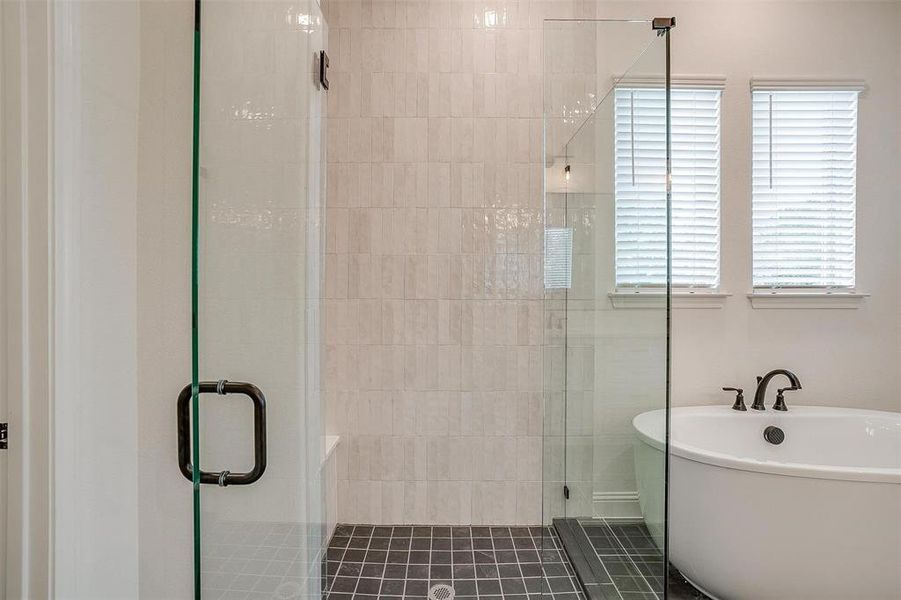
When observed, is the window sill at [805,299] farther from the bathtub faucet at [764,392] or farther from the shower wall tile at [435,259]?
the shower wall tile at [435,259]

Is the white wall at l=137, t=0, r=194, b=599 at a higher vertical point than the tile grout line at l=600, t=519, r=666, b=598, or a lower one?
higher

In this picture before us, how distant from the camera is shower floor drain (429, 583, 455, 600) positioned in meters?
1.82

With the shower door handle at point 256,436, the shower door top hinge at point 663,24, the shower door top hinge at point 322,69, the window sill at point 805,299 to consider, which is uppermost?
the shower door top hinge at point 663,24

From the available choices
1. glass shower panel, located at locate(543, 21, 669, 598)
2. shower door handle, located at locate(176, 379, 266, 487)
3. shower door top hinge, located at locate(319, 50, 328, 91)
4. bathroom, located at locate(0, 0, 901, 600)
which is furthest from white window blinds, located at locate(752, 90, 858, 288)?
shower door handle, located at locate(176, 379, 266, 487)

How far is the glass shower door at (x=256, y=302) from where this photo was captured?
64 cm

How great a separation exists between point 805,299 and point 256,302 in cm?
276

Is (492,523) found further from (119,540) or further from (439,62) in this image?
(439,62)

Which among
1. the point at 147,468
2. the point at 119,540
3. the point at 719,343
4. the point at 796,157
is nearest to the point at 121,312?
the point at 147,468

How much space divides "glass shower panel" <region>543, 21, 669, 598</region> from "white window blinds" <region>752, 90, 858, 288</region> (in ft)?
3.84

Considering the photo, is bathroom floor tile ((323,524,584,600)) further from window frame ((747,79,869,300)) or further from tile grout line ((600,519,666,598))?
window frame ((747,79,869,300))

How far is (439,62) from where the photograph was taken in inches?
94.2

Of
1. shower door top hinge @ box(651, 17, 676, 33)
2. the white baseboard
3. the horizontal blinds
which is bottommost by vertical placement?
the white baseboard

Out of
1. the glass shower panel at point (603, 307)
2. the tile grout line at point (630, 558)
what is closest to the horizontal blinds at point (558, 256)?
the glass shower panel at point (603, 307)

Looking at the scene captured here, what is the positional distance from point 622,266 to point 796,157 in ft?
5.49
